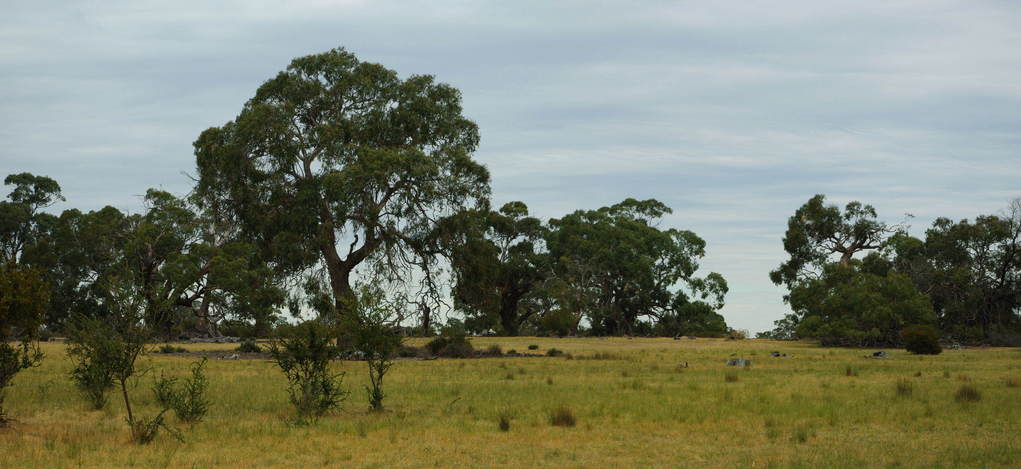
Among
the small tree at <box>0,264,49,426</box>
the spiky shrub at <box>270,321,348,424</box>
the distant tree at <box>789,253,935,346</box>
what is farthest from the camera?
the distant tree at <box>789,253,935,346</box>

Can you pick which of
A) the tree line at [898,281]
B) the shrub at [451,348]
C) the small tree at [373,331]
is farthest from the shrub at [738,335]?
the small tree at [373,331]

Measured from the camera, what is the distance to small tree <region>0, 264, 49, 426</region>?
16.7 metres

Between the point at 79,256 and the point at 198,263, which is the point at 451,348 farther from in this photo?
the point at 79,256

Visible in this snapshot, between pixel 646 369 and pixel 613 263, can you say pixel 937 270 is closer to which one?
pixel 613 263

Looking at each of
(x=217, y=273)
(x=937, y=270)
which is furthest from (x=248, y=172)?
(x=937, y=270)

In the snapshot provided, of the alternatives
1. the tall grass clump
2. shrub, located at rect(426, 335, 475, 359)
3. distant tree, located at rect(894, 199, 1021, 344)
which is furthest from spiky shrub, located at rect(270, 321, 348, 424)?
distant tree, located at rect(894, 199, 1021, 344)

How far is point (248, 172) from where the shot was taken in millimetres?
43500

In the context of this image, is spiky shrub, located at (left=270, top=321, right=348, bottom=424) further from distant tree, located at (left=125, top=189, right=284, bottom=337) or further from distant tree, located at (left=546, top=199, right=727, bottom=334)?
distant tree, located at (left=546, top=199, right=727, bottom=334)

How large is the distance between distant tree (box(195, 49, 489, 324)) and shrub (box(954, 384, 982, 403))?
25.0 meters

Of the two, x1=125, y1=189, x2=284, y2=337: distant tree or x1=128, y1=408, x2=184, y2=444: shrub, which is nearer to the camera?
x1=128, y1=408, x2=184, y2=444: shrub

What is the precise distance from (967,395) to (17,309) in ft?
67.1

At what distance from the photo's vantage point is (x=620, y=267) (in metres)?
73.2

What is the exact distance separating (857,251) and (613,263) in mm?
20570

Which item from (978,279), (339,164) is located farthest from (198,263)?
(978,279)
